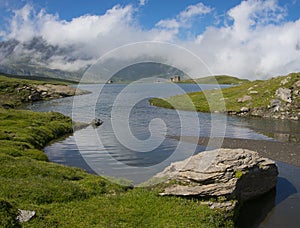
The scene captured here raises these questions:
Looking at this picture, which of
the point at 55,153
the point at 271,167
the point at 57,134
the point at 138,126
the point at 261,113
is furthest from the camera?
the point at 261,113

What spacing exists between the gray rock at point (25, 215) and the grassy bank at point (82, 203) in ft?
1.20

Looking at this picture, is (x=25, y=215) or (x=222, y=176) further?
(x=222, y=176)

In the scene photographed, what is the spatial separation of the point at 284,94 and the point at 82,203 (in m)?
105

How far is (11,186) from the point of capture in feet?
86.4

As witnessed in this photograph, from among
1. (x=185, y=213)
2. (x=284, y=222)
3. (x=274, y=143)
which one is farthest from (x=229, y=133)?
(x=185, y=213)

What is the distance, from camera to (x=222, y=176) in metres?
30.0

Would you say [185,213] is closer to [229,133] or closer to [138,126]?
[229,133]

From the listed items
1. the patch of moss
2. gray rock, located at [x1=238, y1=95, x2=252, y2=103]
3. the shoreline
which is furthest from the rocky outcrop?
the patch of moss

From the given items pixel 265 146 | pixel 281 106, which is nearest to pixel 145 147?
pixel 265 146

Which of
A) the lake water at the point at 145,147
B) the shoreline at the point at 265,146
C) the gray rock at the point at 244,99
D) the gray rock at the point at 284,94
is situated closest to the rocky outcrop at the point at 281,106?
the gray rock at the point at 284,94

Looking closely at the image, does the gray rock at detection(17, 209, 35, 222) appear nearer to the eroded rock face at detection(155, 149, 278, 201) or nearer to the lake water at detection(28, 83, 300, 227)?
the eroded rock face at detection(155, 149, 278, 201)

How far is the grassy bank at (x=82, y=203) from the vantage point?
23047mm

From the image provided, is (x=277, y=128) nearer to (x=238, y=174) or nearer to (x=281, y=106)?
(x=281, y=106)

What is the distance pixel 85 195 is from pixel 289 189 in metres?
24.7
